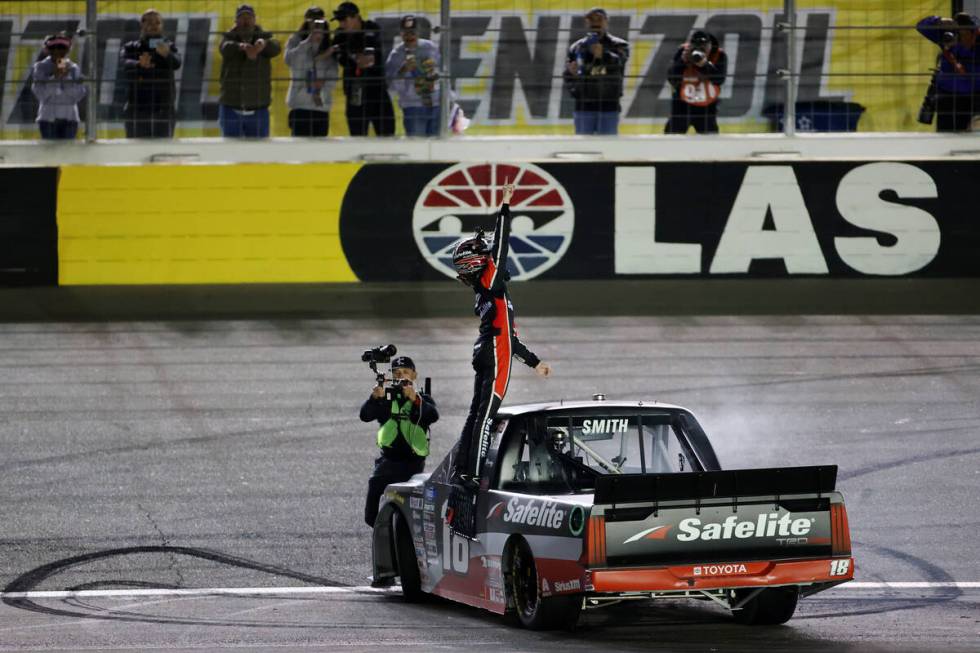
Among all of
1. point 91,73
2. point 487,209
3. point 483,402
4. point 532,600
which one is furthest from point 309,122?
point 532,600

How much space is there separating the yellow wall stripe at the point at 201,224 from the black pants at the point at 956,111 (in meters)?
5.82

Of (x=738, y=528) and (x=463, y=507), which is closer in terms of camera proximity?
(x=738, y=528)

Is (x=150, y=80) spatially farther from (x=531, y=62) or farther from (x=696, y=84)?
(x=696, y=84)

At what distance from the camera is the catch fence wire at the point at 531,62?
1566cm

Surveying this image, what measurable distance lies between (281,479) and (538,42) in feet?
19.5

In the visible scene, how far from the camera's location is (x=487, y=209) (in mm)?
15383

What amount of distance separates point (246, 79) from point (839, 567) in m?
10.0

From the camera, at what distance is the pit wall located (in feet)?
50.3

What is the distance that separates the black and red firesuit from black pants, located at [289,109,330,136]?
7659mm

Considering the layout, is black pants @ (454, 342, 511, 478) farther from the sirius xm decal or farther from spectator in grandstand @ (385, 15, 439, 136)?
spectator in grandstand @ (385, 15, 439, 136)

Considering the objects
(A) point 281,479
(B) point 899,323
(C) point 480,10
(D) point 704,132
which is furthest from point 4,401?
(B) point 899,323

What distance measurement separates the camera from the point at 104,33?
15.8 m

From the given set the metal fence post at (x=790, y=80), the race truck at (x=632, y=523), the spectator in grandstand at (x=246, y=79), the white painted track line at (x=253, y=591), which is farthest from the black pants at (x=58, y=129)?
the race truck at (x=632, y=523)

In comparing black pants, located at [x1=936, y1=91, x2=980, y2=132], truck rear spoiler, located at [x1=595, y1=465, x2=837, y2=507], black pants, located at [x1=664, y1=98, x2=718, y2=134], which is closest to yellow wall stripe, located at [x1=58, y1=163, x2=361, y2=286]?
black pants, located at [x1=664, y1=98, x2=718, y2=134]
